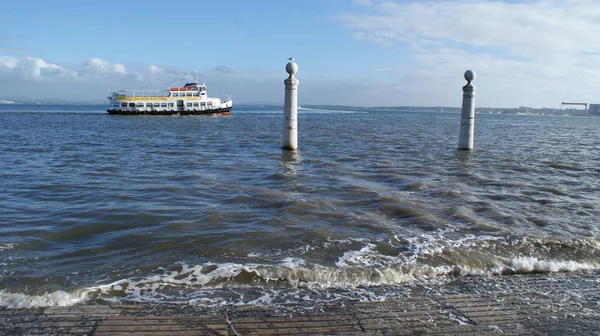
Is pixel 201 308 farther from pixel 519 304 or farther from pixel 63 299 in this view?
pixel 519 304

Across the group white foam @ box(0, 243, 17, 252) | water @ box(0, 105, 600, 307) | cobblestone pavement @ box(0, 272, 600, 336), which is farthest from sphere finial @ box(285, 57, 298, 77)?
cobblestone pavement @ box(0, 272, 600, 336)

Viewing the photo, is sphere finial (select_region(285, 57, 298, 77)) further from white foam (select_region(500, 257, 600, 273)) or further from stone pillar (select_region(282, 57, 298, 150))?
white foam (select_region(500, 257, 600, 273))

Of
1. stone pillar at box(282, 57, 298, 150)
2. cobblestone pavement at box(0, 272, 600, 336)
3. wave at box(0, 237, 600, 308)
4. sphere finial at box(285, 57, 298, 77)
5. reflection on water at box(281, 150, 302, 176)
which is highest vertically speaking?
sphere finial at box(285, 57, 298, 77)

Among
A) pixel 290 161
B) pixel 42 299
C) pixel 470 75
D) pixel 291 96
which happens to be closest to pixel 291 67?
pixel 291 96

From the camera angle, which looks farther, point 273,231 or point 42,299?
point 273,231

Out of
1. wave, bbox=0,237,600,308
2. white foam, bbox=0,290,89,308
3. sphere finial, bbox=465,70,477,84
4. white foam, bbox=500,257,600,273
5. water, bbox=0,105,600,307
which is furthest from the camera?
sphere finial, bbox=465,70,477,84

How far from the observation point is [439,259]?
6551 mm

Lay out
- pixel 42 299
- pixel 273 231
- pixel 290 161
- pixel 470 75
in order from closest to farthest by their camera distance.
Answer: pixel 42 299
pixel 273 231
pixel 290 161
pixel 470 75

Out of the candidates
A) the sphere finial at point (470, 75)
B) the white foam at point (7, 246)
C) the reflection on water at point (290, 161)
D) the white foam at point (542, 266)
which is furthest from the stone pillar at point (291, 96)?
the white foam at point (542, 266)

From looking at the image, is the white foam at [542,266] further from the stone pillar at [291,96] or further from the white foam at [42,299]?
the stone pillar at [291,96]

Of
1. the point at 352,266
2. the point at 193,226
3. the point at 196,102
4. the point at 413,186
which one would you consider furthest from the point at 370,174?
the point at 196,102

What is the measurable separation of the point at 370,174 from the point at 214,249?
27.3 ft

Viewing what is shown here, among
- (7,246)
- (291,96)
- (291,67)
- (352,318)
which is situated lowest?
(7,246)

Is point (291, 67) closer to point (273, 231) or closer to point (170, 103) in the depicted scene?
point (273, 231)
